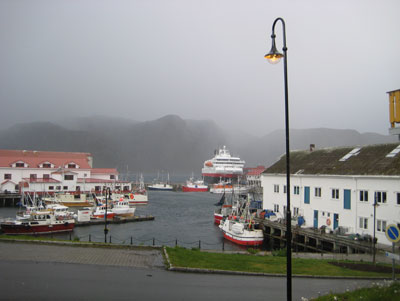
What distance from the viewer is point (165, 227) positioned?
45406 mm

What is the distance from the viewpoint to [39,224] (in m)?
35.8

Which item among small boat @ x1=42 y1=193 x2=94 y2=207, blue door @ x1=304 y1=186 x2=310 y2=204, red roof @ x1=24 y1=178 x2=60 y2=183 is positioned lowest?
small boat @ x1=42 y1=193 x2=94 y2=207

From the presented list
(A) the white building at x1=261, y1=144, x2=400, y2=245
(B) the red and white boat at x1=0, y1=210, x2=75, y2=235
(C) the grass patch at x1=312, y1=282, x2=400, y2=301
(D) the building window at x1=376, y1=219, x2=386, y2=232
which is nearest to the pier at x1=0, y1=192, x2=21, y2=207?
(B) the red and white boat at x1=0, y1=210, x2=75, y2=235

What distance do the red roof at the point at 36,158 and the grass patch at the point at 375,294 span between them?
74.8 m

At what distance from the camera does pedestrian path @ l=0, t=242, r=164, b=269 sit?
49.8 feet

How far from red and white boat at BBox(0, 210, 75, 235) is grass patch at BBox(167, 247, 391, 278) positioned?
902 inches

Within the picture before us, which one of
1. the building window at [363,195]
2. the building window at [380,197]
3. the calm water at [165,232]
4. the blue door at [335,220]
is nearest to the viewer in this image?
the building window at [380,197]

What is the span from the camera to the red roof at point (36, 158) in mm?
72963

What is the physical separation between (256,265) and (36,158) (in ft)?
235

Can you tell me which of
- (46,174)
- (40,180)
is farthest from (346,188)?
(46,174)

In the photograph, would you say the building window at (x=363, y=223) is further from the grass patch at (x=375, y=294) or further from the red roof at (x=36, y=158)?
the red roof at (x=36, y=158)

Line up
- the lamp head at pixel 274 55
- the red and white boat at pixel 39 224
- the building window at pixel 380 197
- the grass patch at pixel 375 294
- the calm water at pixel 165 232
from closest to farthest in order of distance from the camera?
1. the lamp head at pixel 274 55
2. the grass patch at pixel 375 294
3. the building window at pixel 380 197
4. the red and white boat at pixel 39 224
5. the calm water at pixel 165 232

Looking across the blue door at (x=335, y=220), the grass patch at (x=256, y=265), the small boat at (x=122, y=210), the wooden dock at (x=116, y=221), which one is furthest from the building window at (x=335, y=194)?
the small boat at (x=122, y=210)

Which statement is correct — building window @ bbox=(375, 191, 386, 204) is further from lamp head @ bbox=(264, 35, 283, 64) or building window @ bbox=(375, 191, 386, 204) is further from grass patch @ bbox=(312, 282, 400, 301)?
lamp head @ bbox=(264, 35, 283, 64)
